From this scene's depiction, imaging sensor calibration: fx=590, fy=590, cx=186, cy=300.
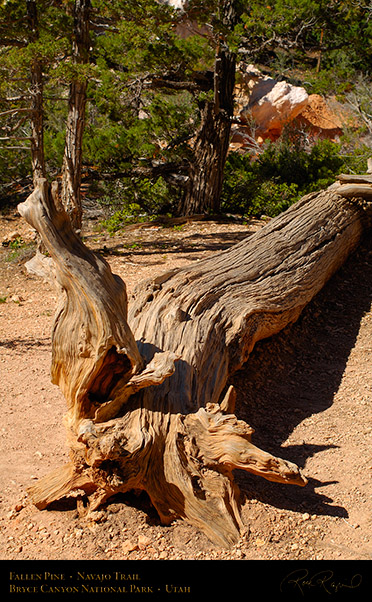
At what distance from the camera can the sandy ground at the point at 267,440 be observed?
2.91 m

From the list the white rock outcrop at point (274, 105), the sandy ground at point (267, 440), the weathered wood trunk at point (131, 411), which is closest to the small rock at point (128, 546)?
the sandy ground at point (267, 440)

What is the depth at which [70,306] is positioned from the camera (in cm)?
324

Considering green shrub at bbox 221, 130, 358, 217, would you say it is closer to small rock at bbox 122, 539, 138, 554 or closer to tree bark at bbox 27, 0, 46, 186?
tree bark at bbox 27, 0, 46, 186

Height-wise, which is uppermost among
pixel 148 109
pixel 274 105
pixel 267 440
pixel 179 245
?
pixel 274 105

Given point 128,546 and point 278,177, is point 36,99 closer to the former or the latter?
point 278,177

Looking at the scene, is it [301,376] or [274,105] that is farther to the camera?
[274,105]

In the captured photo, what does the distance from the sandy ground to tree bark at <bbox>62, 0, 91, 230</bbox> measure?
132cm

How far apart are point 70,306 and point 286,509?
1621mm

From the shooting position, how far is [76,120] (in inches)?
294

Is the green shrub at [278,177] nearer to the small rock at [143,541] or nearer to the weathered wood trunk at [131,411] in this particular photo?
the weathered wood trunk at [131,411]

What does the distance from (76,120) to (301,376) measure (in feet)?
14.9

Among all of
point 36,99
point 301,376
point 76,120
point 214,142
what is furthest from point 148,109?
point 301,376

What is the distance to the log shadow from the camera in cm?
344

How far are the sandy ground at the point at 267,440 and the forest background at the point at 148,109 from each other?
2.38 metres
